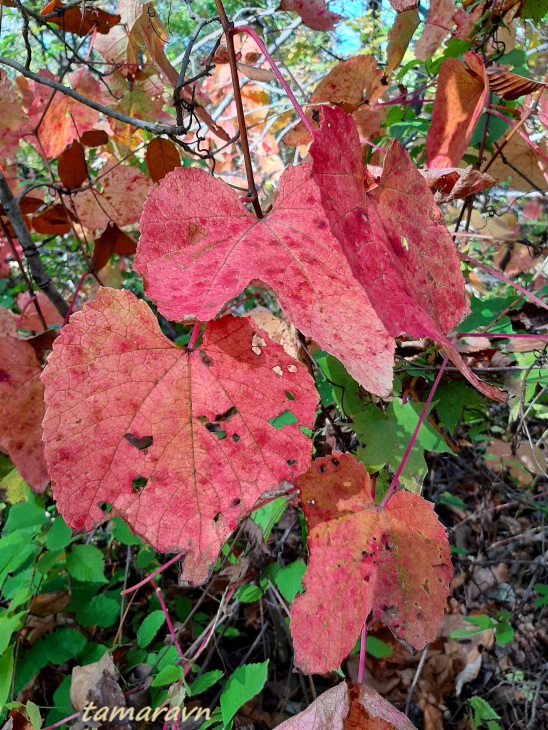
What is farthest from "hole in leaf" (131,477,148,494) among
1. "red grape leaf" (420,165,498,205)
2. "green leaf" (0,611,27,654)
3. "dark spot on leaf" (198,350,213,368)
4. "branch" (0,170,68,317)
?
"branch" (0,170,68,317)

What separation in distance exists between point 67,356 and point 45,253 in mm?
1958

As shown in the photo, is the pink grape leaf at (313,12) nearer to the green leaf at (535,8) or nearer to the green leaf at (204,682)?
the green leaf at (535,8)

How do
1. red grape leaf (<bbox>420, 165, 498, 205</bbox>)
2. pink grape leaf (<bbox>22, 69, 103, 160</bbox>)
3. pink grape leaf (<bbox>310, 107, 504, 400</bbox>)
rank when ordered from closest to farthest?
pink grape leaf (<bbox>310, 107, 504, 400</bbox>)
red grape leaf (<bbox>420, 165, 498, 205</bbox>)
pink grape leaf (<bbox>22, 69, 103, 160</bbox>)

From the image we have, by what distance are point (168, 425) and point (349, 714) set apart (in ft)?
1.18

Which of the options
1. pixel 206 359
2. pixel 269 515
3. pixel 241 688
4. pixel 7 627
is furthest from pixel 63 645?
pixel 206 359

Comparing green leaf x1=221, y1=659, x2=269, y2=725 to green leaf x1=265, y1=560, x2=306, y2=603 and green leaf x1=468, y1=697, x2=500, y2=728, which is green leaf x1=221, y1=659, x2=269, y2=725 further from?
green leaf x1=468, y1=697, x2=500, y2=728

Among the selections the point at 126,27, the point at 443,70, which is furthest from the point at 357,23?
the point at 443,70

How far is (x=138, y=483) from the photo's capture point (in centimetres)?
49

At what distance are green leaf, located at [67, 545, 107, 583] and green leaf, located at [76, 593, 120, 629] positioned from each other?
0.11m

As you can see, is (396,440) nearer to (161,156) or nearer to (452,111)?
(452,111)

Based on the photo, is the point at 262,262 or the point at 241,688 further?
the point at 241,688

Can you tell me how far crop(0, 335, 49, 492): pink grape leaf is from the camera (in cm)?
76

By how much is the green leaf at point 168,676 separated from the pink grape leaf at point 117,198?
843mm

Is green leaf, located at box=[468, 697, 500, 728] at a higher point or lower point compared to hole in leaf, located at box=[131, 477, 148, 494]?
lower
